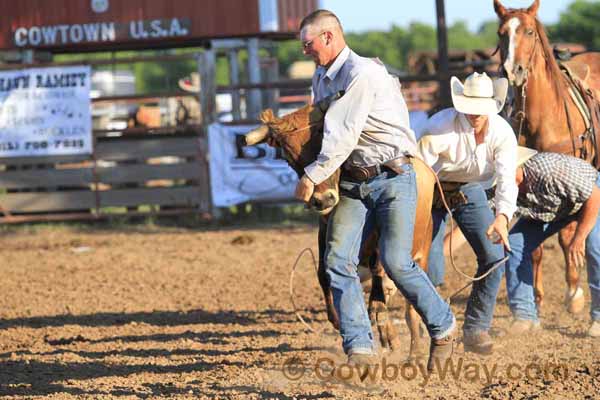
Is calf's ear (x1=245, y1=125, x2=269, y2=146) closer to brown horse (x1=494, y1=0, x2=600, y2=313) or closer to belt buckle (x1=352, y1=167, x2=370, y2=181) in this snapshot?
belt buckle (x1=352, y1=167, x2=370, y2=181)

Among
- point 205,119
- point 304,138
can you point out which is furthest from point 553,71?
point 205,119

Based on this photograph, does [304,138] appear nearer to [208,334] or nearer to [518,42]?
[208,334]

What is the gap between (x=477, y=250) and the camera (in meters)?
6.26

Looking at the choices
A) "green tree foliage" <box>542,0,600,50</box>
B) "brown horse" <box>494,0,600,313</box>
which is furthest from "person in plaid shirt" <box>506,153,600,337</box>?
"green tree foliage" <box>542,0,600,50</box>

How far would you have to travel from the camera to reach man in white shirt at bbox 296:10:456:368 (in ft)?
17.0

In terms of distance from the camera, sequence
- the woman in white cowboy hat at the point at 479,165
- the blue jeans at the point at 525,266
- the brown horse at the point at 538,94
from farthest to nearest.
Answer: the brown horse at the point at 538,94 < the blue jeans at the point at 525,266 < the woman in white cowboy hat at the point at 479,165

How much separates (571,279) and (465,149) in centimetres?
176

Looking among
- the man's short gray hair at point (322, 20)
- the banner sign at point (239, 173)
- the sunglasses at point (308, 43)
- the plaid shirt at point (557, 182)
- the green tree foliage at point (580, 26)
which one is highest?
the man's short gray hair at point (322, 20)

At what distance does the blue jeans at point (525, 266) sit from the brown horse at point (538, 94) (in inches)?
15.7

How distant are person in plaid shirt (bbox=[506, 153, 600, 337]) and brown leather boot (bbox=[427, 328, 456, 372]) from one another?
127 cm

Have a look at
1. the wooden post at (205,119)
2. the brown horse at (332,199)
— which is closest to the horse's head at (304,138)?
the brown horse at (332,199)

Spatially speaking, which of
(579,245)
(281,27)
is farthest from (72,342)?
(281,27)

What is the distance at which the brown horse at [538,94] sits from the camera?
7.57 m

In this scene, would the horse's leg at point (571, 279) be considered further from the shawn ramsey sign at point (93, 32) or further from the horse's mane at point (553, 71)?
the shawn ramsey sign at point (93, 32)
